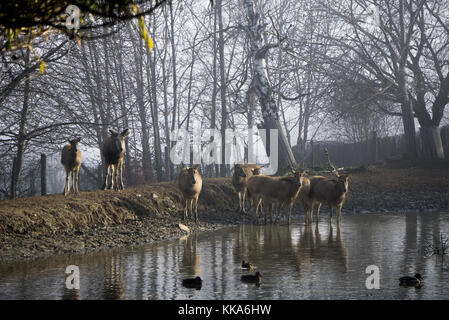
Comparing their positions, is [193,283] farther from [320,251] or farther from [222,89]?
[222,89]

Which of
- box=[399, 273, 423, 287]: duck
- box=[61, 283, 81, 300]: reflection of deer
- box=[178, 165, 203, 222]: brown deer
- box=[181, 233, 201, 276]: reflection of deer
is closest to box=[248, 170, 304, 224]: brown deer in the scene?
box=[178, 165, 203, 222]: brown deer

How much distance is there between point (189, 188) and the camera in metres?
18.8

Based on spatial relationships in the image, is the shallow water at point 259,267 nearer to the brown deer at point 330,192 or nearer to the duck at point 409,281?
the duck at point 409,281

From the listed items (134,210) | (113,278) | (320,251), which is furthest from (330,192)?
Answer: (113,278)

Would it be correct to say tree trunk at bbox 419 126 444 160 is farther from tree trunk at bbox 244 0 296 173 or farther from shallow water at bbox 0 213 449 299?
shallow water at bbox 0 213 449 299

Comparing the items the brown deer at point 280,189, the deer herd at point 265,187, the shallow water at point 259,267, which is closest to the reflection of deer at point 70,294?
the shallow water at point 259,267

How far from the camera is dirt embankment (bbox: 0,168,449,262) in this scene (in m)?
14.1

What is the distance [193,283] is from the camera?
9375 millimetres

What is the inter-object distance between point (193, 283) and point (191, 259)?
9.61 feet

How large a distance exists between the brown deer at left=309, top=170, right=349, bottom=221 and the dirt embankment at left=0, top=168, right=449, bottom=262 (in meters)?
2.53

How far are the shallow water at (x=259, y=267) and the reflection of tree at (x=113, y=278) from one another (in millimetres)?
15

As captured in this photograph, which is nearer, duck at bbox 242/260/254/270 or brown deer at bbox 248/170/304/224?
duck at bbox 242/260/254/270

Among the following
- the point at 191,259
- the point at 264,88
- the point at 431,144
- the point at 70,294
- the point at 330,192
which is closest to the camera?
the point at 70,294
